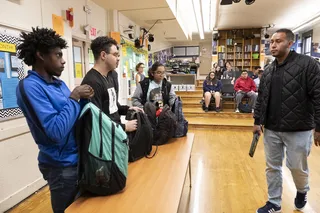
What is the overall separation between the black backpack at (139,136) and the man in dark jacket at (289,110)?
3.31 feet

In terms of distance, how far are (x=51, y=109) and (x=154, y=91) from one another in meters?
1.55

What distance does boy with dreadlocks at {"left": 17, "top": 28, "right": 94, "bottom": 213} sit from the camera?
3.14ft

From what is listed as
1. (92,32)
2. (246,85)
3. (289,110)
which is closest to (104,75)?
(289,110)

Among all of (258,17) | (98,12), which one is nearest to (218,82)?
(258,17)

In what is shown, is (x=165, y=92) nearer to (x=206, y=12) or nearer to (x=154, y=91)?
(x=154, y=91)

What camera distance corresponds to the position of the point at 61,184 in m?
1.11

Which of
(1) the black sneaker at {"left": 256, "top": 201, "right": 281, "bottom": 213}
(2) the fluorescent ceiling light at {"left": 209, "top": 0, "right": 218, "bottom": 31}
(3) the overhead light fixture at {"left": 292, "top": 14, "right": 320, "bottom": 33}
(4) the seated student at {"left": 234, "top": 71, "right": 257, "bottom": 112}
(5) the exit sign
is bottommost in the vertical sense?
(1) the black sneaker at {"left": 256, "top": 201, "right": 281, "bottom": 213}

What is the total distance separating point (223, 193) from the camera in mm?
2367

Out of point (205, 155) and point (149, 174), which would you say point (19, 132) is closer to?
point (149, 174)

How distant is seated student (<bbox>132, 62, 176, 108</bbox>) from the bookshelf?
748 cm

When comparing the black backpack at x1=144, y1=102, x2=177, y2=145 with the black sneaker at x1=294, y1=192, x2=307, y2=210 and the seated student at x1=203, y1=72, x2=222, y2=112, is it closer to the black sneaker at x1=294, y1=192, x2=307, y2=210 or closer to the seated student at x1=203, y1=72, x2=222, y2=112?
the black sneaker at x1=294, y1=192, x2=307, y2=210

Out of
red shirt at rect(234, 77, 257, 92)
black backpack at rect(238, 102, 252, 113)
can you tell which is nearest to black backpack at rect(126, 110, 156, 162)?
black backpack at rect(238, 102, 252, 113)

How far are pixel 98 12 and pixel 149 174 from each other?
3242 mm

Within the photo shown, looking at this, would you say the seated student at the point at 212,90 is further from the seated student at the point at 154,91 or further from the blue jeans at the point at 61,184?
the blue jeans at the point at 61,184
